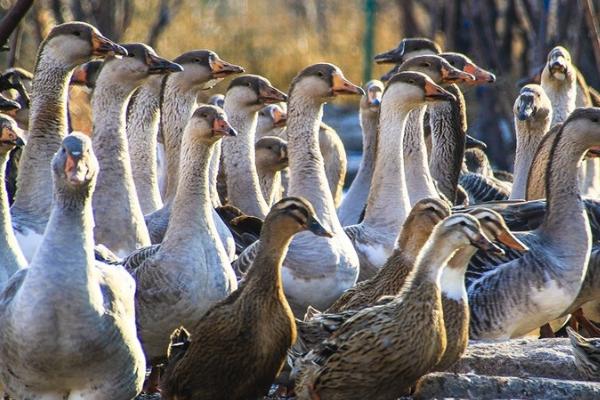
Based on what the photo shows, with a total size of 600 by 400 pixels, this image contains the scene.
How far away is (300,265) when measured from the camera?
32.5ft

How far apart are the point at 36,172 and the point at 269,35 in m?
21.3

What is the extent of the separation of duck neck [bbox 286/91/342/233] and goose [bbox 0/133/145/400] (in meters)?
2.96

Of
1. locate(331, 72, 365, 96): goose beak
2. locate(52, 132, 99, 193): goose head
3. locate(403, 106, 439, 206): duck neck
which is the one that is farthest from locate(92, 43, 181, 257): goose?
locate(52, 132, 99, 193): goose head

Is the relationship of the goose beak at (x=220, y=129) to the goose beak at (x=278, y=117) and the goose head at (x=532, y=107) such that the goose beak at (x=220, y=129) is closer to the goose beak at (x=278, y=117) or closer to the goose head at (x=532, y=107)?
the goose head at (x=532, y=107)

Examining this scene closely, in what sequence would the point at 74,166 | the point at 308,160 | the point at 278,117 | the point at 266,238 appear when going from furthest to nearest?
the point at 278,117 < the point at 308,160 < the point at 266,238 < the point at 74,166

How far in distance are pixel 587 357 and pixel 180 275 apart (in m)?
2.41

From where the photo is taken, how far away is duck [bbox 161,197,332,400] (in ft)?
26.2

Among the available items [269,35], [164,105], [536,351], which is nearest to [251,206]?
[164,105]

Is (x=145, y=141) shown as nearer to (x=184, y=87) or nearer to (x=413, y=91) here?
(x=184, y=87)

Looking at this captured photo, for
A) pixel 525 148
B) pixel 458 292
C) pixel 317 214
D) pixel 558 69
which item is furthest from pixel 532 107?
pixel 458 292

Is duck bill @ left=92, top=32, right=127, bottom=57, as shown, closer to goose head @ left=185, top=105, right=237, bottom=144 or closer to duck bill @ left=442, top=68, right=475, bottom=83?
goose head @ left=185, top=105, right=237, bottom=144

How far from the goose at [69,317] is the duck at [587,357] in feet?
7.91

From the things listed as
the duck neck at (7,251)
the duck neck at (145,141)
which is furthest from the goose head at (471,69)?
the duck neck at (7,251)

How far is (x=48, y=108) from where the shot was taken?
1062cm
